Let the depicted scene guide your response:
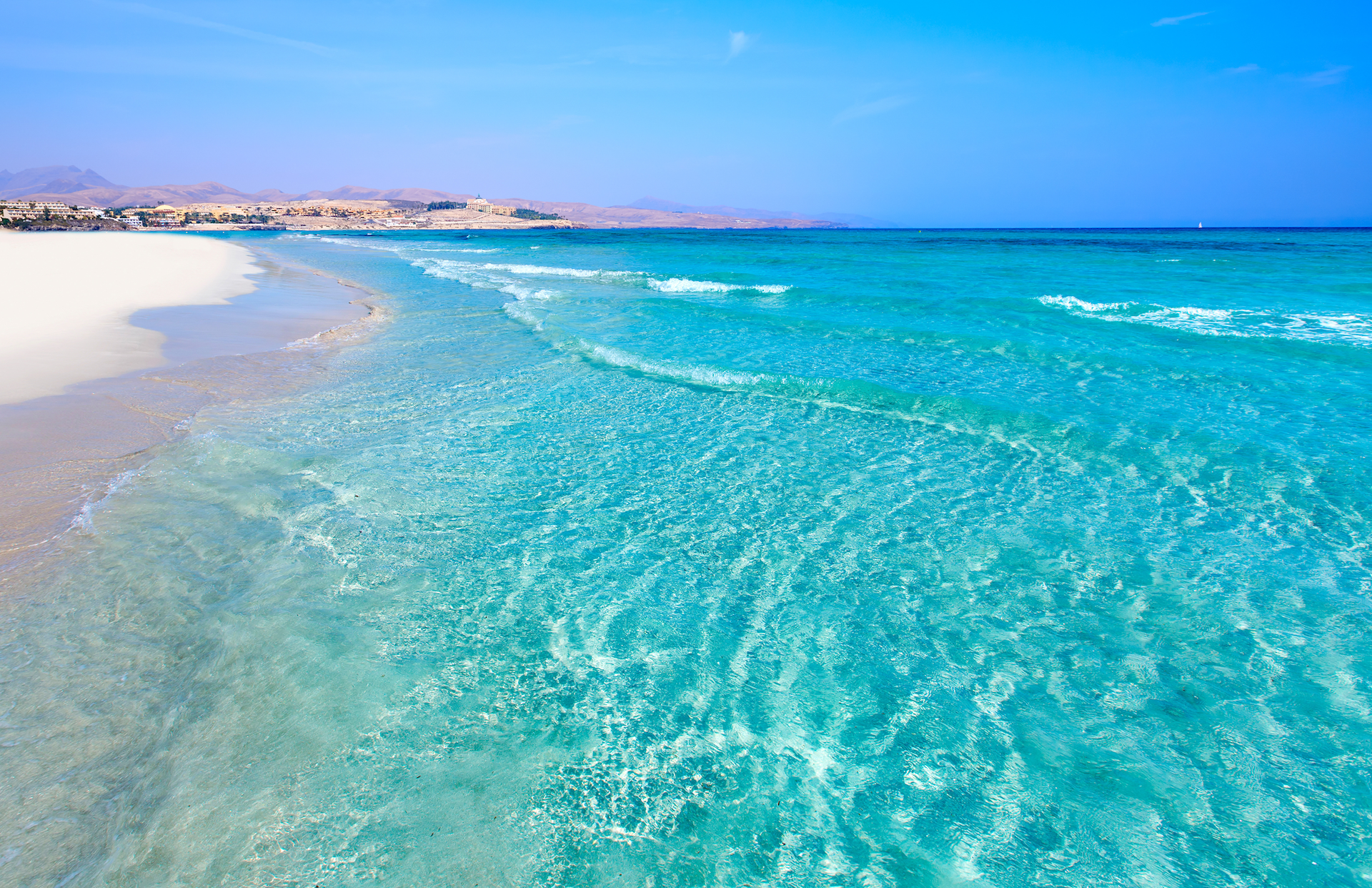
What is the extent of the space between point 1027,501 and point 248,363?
1276 centimetres

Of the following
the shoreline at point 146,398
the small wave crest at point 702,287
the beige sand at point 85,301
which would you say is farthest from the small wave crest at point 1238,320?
the beige sand at point 85,301

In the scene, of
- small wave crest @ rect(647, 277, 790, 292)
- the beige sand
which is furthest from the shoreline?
small wave crest @ rect(647, 277, 790, 292)

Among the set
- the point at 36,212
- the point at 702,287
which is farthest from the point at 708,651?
the point at 36,212

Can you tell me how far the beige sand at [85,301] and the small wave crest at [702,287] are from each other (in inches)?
586

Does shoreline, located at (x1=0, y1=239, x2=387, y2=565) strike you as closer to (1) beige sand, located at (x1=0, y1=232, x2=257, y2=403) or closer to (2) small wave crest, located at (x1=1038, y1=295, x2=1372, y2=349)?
(1) beige sand, located at (x1=0, y1=232, x2=257, y2=403)

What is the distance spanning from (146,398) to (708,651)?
9688mm

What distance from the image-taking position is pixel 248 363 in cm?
1170

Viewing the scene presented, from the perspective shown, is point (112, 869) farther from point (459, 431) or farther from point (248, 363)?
point (248, 363)

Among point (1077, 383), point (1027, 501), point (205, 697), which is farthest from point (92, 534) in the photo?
point (1077, 383)

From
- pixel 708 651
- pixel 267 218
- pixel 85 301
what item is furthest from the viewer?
pixel 267 218

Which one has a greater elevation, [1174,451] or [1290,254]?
[1290,254]

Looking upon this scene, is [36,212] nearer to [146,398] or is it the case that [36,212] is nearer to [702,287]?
[702,287]

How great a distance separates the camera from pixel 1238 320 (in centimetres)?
1666

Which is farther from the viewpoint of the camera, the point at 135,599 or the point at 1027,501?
the point at 1027,501
